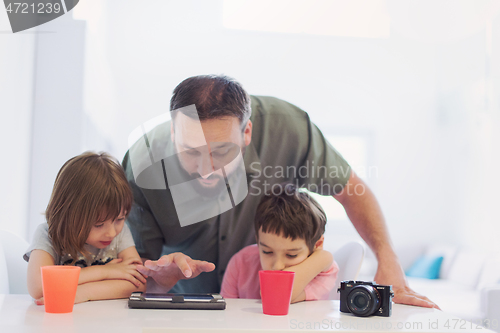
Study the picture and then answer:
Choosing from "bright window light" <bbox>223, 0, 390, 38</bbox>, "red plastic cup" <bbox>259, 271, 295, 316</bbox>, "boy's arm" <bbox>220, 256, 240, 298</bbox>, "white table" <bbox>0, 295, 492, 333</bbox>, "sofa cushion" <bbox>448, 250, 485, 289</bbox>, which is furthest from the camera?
"sofa cushion" <bbox>448, 250, 485, 289</bbox>

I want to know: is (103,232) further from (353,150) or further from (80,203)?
(353,150)

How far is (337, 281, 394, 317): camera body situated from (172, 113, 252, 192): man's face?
18.4 inches

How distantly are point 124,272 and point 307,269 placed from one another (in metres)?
0.38

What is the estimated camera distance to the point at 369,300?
2.09 ft

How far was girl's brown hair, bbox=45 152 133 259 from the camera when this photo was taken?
2.60 feet

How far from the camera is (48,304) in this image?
0.59 m

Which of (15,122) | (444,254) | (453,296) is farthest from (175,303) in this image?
(444,254)

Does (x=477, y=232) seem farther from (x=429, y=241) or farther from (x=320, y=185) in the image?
(x=320, y=185)

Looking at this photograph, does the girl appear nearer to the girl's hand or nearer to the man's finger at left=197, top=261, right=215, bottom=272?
the girl's hand

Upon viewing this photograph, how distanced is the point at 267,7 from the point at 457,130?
2564mm

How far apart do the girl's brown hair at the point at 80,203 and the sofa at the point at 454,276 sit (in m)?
1.68

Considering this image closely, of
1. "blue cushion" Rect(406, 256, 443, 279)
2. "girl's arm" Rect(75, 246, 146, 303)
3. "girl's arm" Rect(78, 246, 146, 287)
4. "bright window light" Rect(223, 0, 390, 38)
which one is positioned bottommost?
"blue cushion" Rect(406, 256, 443, 279)

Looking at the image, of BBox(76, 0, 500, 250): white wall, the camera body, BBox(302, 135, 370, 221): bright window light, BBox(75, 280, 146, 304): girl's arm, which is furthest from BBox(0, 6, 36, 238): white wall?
BBox(302, 135, 370, 221): bright window light

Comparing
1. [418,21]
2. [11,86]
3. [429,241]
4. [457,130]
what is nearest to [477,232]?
[429,241]
